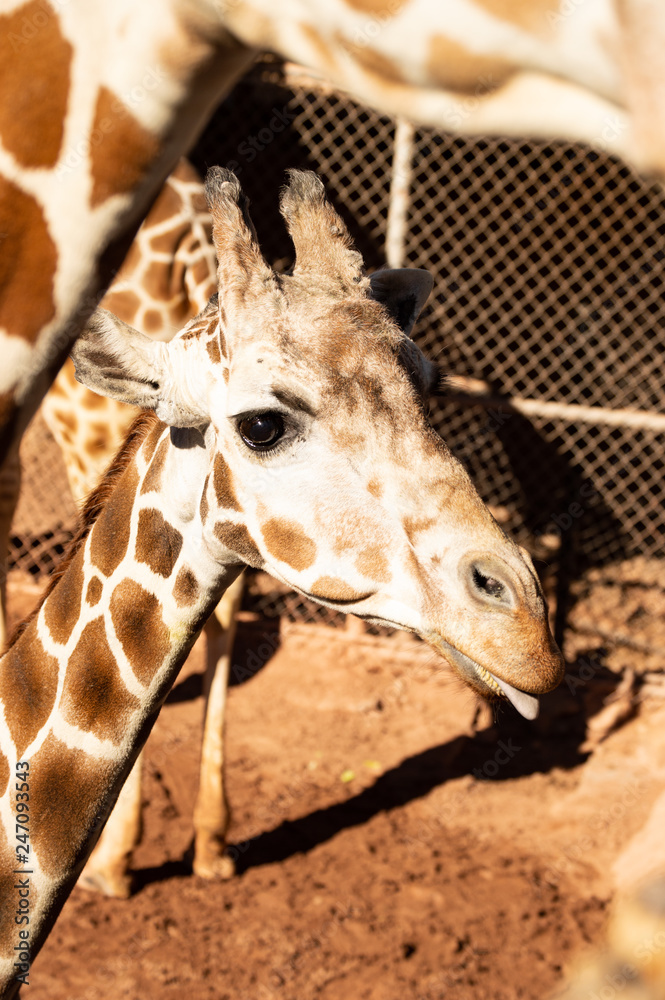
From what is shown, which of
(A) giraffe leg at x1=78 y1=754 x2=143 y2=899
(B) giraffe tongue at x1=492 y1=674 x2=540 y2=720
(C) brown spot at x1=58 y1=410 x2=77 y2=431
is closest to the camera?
(B) giraffe tongue at x1=492 y1=674 x2=540 y2=720

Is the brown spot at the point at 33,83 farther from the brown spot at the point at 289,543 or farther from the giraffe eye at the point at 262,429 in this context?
the brown spot at the point at 289,543

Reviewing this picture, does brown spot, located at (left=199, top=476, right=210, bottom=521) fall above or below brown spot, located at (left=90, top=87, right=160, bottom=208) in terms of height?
below

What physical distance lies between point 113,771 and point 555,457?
19.5 feet

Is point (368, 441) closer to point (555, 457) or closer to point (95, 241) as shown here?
point (95, 241)

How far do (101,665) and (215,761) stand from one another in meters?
2.33

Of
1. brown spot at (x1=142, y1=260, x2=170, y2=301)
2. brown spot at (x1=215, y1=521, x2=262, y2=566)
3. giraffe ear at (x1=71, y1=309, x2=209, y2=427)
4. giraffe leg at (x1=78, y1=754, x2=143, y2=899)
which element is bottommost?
giraffe leg at (x1=78, y1=754, x2=143, y2=899)

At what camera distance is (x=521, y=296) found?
7.72 metres

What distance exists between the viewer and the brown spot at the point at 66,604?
2133 mm

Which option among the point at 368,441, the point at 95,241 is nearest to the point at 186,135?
the point at 95,241

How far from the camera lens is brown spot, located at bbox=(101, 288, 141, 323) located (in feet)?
14.3

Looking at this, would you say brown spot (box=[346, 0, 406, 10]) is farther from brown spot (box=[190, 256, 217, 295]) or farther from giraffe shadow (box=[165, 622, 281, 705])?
giraffe shadow (box=[165, 622, 281, 705])

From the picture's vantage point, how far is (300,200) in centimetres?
210

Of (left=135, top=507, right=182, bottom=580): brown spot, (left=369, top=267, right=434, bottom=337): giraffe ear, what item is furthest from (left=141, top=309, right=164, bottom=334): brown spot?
(left=135, top=507, right=182, bottom=580): brown spot

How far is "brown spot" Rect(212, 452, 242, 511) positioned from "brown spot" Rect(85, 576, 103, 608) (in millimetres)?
435
